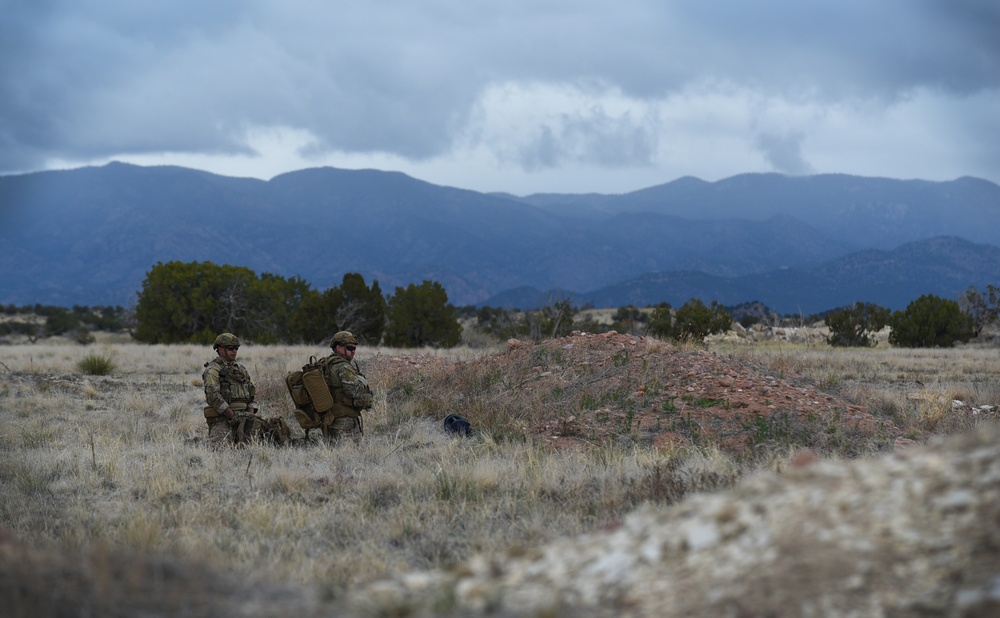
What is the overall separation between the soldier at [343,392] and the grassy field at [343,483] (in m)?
0.42

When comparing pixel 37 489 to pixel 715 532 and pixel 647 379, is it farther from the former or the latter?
pixel 647 379

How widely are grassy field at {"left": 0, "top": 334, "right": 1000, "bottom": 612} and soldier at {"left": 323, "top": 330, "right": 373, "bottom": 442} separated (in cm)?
42

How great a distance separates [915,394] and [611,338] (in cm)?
472

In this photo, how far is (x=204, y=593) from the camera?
8.57 feet

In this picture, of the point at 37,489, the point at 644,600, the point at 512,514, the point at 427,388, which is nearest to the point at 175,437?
the point at 37,489

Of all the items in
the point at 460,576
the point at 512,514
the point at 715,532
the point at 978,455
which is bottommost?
the point at 512,514

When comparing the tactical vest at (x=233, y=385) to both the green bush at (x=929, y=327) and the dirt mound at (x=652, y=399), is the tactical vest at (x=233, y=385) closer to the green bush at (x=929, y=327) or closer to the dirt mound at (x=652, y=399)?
the dirt mound at (x=652, y=399)

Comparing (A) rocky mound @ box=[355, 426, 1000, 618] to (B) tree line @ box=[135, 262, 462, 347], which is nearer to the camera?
(A) rocky mound @ box=[355, 426, 1000, 618]

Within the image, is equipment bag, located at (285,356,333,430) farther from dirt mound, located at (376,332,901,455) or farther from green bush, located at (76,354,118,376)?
green bush, located at (76,354,118,376)

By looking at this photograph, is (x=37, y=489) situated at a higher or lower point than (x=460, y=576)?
lower

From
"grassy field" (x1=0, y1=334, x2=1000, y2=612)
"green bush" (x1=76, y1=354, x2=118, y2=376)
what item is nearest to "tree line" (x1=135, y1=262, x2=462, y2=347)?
"green bush" (x1=76, y1=354, x2=118, y2=376)

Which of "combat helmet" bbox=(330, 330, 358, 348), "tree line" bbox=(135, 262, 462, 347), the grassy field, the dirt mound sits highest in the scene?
"tree line" bbox=(135, 262, 462, 347)

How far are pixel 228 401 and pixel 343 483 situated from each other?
3.00 metres

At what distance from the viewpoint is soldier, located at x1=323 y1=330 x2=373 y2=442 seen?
30.7ft
